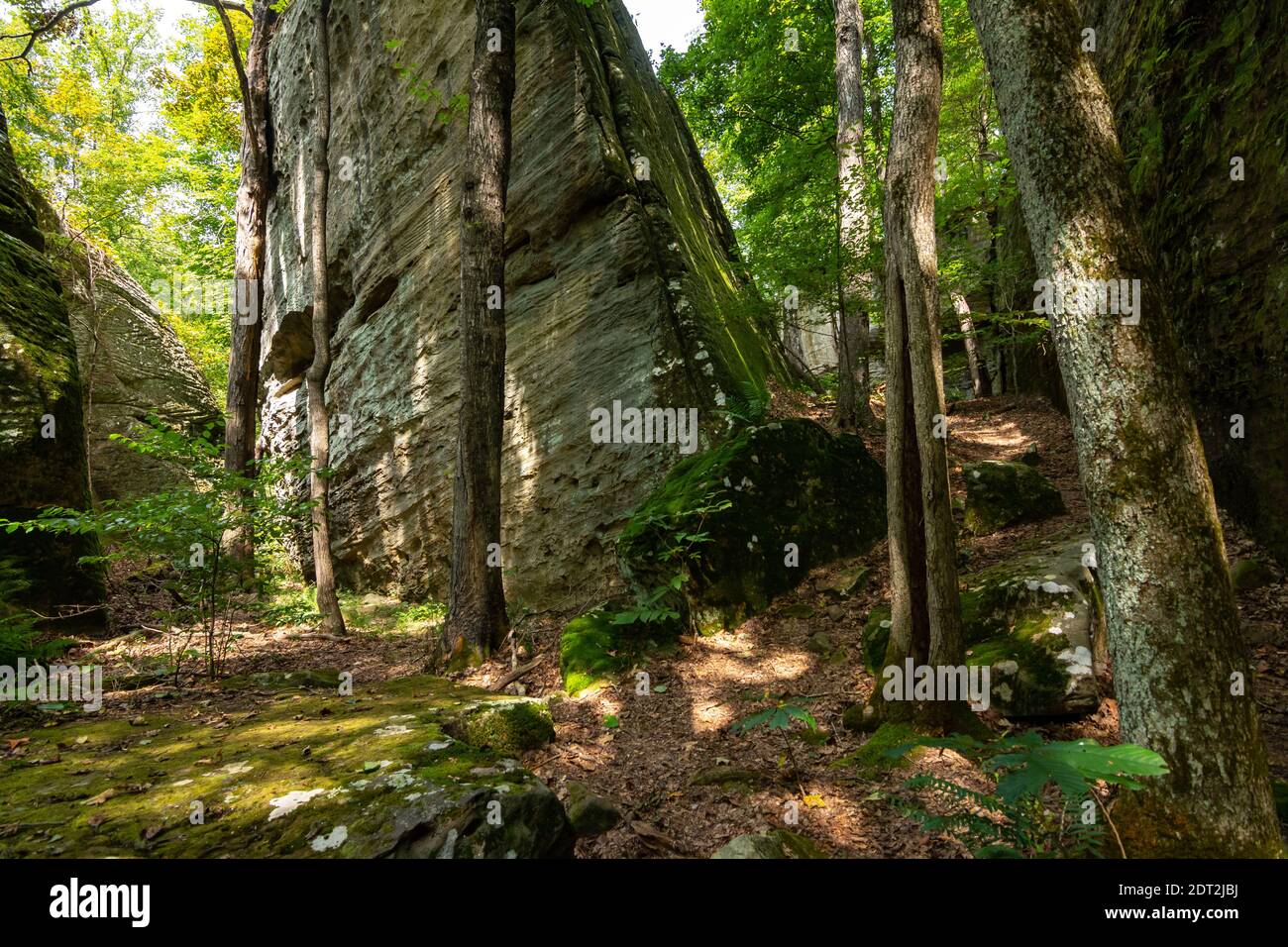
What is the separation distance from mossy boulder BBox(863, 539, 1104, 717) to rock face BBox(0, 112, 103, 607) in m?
9.49

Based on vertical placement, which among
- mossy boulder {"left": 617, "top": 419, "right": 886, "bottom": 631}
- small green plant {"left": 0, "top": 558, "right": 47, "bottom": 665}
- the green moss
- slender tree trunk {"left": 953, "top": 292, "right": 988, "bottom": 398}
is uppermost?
slender tree trunk {"left": 953, "top": 292, "right": 988, "bottom": 398}

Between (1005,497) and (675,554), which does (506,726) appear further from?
(1005,497)

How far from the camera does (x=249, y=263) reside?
41.0 ft

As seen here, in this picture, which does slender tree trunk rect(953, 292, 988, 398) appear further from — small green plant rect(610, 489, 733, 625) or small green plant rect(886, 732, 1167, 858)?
small green plant rect(886, 732, 1167, 858)

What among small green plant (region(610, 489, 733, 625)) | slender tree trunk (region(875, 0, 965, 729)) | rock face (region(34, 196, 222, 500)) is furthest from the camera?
rock face (region(34, 196, 222, 500))

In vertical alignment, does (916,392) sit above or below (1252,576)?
above

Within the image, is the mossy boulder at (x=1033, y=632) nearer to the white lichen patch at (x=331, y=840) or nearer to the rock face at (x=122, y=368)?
the white lichen patch at (x=331, y=840)

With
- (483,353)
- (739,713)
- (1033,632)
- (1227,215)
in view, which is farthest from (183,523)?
(1227,215)

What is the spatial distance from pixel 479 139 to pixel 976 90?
40.0 ft

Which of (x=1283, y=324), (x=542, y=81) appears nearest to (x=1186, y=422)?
(x=1283, y=324)

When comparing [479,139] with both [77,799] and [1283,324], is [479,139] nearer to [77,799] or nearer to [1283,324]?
[77,799]

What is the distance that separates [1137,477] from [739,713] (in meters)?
3.04

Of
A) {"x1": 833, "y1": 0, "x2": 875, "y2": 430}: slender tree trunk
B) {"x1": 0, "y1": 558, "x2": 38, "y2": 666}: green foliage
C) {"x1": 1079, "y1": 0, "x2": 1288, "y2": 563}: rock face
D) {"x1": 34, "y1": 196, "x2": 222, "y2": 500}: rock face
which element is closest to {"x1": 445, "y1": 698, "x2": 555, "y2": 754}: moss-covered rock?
{"x1": 0, "y1": 558, "x2": 38, "y2": 666}: green foliage

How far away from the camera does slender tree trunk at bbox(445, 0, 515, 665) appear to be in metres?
6.54
